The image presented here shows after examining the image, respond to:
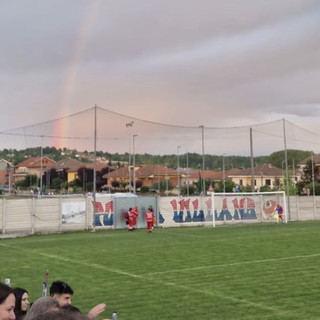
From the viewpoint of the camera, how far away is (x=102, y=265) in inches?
576

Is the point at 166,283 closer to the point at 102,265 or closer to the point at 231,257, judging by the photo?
the point at 102,265

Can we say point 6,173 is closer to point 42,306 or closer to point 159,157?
point 159,157

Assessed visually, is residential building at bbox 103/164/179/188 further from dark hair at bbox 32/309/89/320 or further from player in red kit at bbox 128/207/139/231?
dark hair at bbox 32/309/89/320

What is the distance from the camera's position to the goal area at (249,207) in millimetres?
34594

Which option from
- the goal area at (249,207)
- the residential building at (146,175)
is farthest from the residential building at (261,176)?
the goal area at (249,207)

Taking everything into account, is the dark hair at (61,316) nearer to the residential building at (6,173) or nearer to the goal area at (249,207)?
the goal area at (249,207)

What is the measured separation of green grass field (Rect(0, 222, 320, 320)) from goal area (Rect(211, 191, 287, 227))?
13.1m

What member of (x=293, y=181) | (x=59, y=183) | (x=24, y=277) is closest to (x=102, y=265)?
(x=24, y=277)

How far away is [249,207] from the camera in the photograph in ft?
117

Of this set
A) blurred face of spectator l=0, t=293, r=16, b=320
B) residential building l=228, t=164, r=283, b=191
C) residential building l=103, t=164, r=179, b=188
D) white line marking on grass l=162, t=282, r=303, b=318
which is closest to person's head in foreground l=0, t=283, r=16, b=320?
blurred face of spectator l=0, t=293, r=16, b=320

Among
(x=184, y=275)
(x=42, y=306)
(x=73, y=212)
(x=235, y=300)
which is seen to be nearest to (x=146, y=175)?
(x=73, y=212)

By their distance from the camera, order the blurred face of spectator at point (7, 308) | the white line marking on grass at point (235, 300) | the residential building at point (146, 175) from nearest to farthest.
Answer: the blurred face of spectator at point (7, 308) < the white line marking on grass at point (235, 300) < the residential building at point (146, 175)

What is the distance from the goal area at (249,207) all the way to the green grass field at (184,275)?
1308 centimetres

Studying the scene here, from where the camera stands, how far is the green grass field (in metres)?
8.76
